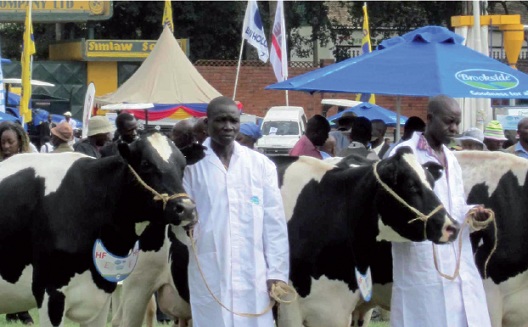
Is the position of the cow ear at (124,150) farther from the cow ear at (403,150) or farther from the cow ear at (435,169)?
the cow ear at (435,169)

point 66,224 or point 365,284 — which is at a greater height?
point 66,224

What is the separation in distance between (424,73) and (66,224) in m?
3.83

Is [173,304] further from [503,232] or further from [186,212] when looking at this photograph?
[503,232]

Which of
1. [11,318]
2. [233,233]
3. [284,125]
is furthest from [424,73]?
[284,125]

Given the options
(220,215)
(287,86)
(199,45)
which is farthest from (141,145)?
(199,45)

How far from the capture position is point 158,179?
6383 millimetres

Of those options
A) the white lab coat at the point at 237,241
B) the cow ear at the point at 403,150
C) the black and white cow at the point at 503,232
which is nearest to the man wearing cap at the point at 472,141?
the black and white cow at the point at 503,232

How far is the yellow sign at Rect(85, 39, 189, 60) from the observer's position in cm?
3159

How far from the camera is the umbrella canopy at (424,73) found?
945 cm

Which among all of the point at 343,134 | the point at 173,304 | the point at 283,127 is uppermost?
the point at 343,134

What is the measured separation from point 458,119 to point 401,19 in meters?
32.0

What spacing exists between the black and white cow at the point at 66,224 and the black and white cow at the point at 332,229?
0.99 metres

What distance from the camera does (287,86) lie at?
1027 centimetres

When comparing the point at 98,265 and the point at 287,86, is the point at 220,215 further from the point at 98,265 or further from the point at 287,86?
the point at 287,86
